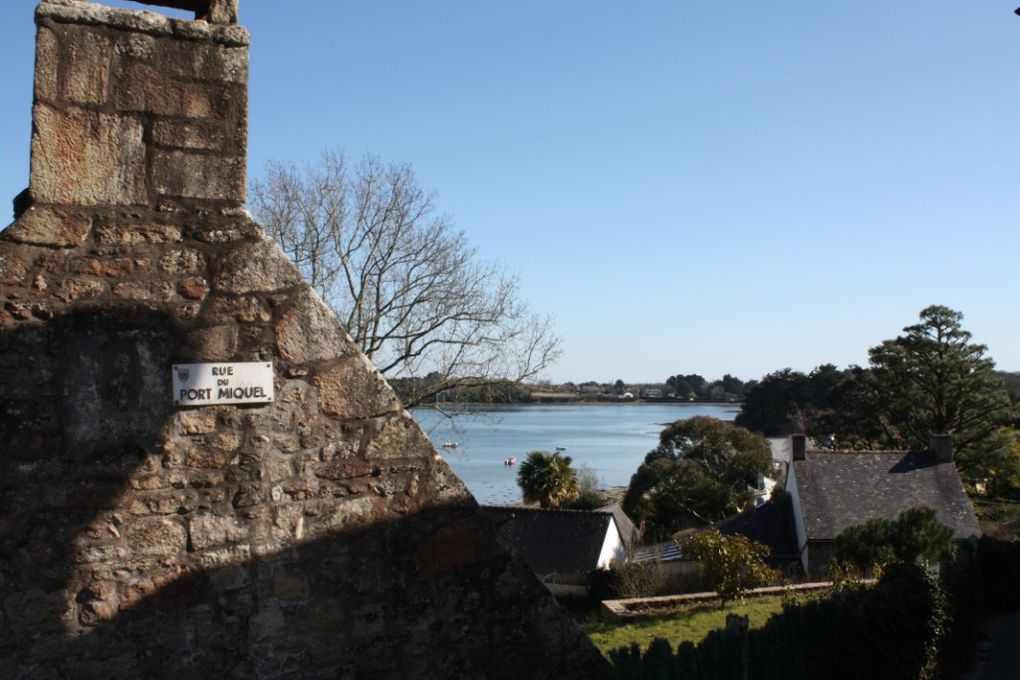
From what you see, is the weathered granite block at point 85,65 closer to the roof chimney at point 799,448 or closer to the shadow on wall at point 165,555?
the shadow on wall at point 165,555

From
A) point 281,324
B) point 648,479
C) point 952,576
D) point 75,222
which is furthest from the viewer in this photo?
point 648,479

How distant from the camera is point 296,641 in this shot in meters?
3.48

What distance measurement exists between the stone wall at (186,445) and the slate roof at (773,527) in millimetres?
26525

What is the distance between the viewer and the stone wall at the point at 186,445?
3205 millimetres

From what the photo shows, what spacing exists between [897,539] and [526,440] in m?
68.0

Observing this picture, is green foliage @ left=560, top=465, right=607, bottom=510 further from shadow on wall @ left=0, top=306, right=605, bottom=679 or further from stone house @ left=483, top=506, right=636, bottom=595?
shadow on wall @ left=0, top=306, right=605, bottom=679

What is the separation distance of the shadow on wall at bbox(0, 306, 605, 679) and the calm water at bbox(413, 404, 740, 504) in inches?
140

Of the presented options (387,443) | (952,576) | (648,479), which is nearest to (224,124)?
(387,443)

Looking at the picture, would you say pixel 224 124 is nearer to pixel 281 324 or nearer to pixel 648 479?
pixel 281 324

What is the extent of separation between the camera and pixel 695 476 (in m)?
40.3

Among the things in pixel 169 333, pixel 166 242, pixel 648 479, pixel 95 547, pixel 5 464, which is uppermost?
pixel 166 242

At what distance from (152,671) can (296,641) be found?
52 cm

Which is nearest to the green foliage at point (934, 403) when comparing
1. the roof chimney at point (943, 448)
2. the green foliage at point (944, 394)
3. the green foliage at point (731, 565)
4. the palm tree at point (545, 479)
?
the green foliage at point (944, 394)

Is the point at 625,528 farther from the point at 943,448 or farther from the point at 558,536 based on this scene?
the point at 943,448
